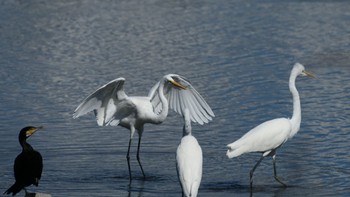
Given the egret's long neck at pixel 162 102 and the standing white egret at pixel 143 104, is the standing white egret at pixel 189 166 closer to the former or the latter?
the standing white egret at pixel 143 104

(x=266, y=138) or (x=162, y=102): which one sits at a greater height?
(x=162, y=102)

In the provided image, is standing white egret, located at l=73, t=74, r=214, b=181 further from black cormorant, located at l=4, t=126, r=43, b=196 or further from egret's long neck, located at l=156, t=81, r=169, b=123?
black cormorant, located at l=4, t=126, r=43, b=196

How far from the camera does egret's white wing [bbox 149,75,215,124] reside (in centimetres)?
1049

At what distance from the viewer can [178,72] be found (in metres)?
15.4

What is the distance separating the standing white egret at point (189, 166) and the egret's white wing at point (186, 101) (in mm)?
1743

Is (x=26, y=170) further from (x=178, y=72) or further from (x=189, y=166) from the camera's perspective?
(x=178, y=72)

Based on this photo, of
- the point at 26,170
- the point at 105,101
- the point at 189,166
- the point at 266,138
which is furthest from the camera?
the point at 105,101

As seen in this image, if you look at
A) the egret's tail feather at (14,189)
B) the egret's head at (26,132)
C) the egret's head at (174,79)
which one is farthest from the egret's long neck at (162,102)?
the egret's tail feather at (14,189)

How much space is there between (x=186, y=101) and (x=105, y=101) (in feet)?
3.28

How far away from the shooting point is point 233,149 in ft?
30.3

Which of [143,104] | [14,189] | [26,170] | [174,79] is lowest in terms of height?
[14,189]

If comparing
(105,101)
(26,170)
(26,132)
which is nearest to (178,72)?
(105,101)

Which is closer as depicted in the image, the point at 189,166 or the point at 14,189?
the point at 189,166

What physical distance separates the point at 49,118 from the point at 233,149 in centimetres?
407
